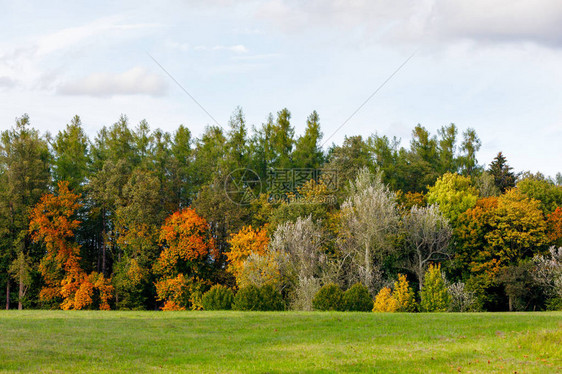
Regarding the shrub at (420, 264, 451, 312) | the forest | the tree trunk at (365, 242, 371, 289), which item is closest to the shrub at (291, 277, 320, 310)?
the forest

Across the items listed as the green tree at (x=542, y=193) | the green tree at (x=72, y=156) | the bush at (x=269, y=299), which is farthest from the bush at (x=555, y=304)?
the green tree at (x=72, y=156)

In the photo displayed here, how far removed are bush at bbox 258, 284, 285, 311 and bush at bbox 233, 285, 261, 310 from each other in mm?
189

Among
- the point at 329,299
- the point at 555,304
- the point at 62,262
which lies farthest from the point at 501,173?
the point at 62,262

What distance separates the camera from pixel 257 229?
44.6 metres

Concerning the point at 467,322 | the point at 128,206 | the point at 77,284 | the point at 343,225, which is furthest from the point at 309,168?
the point at 467,322

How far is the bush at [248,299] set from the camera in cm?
2914

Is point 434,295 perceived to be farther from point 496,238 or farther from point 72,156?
point 72,156

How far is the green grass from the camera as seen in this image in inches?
491

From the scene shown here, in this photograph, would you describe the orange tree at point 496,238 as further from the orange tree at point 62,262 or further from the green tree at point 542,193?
the orange tree at point 62,262

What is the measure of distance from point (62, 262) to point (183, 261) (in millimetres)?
9645

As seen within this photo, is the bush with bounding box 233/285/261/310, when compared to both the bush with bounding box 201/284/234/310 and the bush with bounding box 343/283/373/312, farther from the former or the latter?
the bush with bounding box 343/283/373/312

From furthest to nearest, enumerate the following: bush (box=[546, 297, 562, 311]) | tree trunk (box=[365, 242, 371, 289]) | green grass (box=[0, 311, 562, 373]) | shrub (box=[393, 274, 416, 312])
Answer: bush (box=[546, 297, 562, 311])
tree trunk (box=[365, 242, 371, 289])
shrub (box=[393, 274, 416, 312])
green grass (box=[0, 311, 562, 373])

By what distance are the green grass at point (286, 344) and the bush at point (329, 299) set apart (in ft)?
22.2

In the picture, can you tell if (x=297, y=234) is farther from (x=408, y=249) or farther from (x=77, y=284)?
(x=77, y=284)
